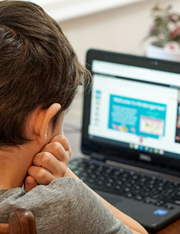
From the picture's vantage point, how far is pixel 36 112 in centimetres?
73

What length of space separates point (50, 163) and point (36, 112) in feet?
0.61

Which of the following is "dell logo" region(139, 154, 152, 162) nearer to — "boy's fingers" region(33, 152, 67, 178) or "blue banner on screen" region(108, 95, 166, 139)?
"blue banner on screen" region(108, 95, 166, 139)

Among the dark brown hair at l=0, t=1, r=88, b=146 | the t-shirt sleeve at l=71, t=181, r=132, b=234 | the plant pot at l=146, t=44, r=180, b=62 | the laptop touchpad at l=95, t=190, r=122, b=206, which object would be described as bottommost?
the laptop touchpad at l=95, t=190, r=122, b=206

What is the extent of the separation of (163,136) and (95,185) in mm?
253

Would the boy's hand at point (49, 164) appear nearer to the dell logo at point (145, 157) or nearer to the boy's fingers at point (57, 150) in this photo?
the boy's fingers at point (57, 150)

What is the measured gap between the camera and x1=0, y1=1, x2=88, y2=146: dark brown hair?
68 cm

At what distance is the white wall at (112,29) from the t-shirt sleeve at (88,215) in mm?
1900

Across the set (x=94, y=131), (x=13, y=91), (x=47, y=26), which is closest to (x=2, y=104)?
(x=13, y=91)

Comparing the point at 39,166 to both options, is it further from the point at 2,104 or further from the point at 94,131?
the point at 94,131

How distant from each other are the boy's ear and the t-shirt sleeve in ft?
0.37

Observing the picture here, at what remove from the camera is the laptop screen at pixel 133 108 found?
1.22 metres

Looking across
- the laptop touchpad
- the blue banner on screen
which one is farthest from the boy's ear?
the blue banner on screen

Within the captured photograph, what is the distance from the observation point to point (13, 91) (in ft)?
2.25

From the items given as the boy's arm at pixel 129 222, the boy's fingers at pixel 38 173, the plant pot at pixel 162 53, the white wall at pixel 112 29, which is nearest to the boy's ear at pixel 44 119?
the boy's fingers at pixel 38 173
